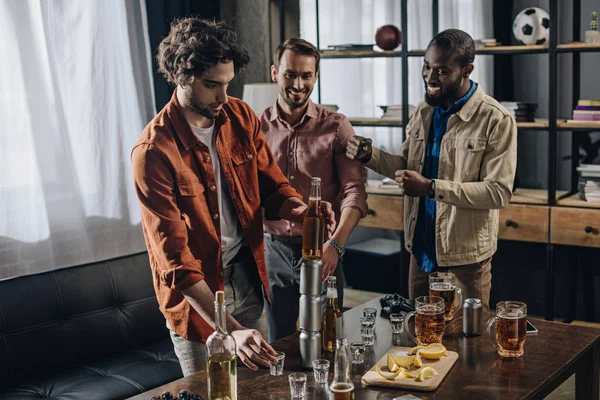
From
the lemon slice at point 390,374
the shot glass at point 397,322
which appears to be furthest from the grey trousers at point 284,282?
the lemon slice at point 390,374

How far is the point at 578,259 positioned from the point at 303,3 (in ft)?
8.19

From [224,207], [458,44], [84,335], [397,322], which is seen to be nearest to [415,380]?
[397,322]

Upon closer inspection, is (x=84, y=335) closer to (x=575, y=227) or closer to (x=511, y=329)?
(x=511, y=329)

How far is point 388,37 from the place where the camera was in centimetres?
472

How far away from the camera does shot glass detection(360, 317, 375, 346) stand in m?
2.25

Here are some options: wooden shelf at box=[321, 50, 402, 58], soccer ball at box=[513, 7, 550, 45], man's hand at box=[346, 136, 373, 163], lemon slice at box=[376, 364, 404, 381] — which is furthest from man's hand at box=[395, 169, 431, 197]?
wooden shelf at box=[321, 50, 402, 58]

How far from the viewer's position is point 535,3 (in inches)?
176

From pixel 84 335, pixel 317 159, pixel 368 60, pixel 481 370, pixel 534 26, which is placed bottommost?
pixel 84 335

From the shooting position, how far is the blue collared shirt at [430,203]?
309 centimetres

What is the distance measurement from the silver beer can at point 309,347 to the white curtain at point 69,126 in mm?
2071

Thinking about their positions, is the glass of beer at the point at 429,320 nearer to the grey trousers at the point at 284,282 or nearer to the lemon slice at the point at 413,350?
the lemon slice at the point at 413,350

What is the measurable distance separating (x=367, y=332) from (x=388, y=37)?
285 centimetres

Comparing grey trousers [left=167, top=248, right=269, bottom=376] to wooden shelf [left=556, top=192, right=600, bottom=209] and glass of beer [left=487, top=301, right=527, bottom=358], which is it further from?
wooden shelf [left=556, top=192, right=600, bottom=209]

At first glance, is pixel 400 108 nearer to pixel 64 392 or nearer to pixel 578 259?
pixel 578 259
